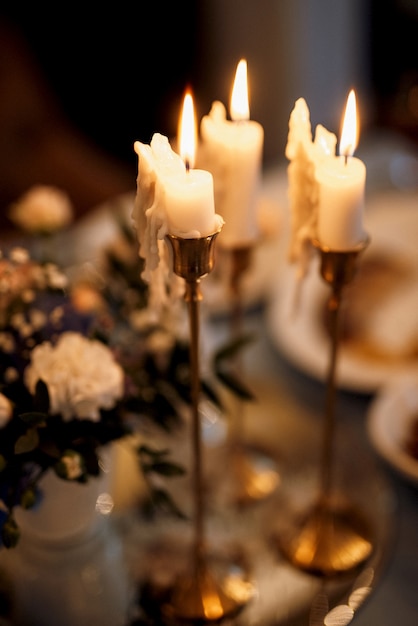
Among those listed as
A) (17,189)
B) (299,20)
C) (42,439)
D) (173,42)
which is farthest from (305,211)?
(173,42)

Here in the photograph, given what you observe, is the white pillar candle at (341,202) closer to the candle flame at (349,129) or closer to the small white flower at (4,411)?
the candle flame at (349,129)

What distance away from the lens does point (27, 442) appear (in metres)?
0.58

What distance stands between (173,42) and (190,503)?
86.9 inches

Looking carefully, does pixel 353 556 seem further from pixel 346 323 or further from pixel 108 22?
pixel 108 22

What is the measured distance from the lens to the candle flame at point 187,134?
0.54m

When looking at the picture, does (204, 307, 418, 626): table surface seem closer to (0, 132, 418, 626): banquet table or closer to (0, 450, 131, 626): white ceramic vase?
(0, 132, 418, 626): banquet table

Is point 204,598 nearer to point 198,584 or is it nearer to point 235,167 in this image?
point 198,584

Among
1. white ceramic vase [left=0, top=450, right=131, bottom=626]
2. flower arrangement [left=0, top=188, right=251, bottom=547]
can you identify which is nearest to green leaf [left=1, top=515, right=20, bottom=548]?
flower arrangement [left=0, top=188, right=251, bottom=547]

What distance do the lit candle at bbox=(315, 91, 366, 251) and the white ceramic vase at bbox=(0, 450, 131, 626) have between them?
326 millimetres

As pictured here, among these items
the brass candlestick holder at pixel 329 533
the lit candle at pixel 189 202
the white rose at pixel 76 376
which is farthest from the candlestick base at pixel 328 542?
the lit candle at pixel 189 202

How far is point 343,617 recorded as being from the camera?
679mm

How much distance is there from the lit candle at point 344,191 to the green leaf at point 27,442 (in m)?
0.28

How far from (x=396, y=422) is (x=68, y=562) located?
38 cm

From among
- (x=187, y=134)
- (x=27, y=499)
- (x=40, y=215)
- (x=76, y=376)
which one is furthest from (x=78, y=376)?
(x=40, y=215)
